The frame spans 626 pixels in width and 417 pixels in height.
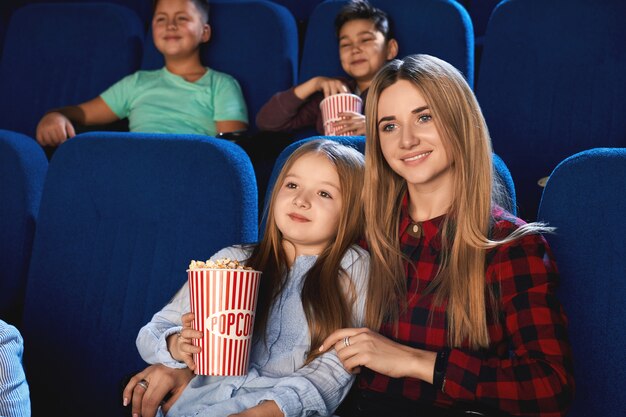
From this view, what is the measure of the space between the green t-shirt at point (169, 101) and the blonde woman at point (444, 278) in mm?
781

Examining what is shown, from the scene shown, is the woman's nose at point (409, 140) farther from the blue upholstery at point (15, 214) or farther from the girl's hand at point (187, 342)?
the blue upholstery at point (15, 214)

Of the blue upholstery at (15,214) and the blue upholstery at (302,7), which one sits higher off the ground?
the blue upholstery at (302,7)

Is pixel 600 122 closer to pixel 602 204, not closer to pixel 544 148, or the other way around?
pixel 544 148

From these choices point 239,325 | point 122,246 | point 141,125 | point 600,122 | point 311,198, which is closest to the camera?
point 239,325

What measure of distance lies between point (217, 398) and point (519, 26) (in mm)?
844

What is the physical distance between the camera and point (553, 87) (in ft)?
4.40

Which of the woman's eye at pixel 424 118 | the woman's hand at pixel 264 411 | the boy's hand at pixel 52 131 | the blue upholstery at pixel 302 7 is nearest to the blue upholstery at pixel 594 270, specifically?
the woman's eye at pixel 424 118

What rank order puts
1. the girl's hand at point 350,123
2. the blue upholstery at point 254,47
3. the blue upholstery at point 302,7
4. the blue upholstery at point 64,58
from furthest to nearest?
the blue upholstery at point 302,7 → the blue upholstery at point 64,58 → the blue upholstery at point 254,47 → the girl's hand at point 350,123

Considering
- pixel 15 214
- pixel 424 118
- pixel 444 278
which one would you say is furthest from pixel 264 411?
pixel 15 214

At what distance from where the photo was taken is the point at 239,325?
0.75 m

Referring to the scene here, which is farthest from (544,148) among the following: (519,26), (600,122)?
(519,26)

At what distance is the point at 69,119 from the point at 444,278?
1017mm

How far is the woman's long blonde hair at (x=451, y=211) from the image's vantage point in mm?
777

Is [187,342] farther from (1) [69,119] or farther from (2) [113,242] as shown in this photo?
(1) [69,119]
